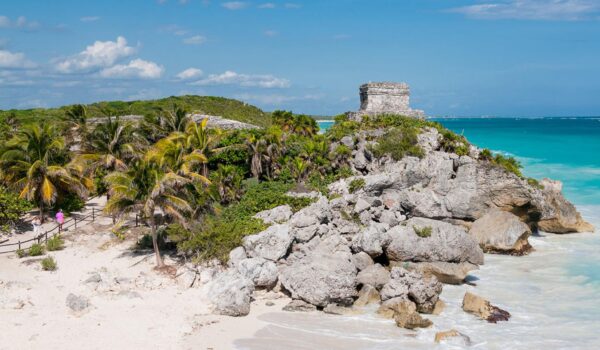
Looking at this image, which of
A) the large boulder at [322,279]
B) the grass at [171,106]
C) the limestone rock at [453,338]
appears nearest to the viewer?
the limestone rock at [453,338]

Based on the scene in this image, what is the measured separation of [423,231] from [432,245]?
2.30 ft

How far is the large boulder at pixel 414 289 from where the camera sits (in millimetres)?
17391

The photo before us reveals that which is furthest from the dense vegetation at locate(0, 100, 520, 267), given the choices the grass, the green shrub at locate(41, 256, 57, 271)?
the grass

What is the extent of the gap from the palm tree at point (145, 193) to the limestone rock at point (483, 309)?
403 inches

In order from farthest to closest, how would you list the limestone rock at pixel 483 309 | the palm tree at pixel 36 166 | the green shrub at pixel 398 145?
the green shrub at pixel 398 145 < the palm tree at pixel 36 166 < the limestone rock at pixel 483 309

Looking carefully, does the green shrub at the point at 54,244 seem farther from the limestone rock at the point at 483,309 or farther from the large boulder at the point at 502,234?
the large boulder at the point at 502,234

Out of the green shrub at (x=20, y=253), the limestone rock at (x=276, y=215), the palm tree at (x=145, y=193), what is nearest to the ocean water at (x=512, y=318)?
the palm tree at (x=145, y=193)

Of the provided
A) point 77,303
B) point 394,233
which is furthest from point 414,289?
point 77,303

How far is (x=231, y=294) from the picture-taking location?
17.2 meters

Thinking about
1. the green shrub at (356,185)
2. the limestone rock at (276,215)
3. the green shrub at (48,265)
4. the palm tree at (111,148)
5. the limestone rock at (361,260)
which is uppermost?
the palm tree at (111,148)

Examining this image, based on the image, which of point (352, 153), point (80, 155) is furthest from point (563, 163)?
point (80, 155)

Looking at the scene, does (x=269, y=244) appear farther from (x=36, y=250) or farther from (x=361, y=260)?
(x=36, y=250)

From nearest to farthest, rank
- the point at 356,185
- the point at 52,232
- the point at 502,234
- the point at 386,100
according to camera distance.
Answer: the point at 52,232 < the point at 502,234 < the point at 356,185 < the point at 386,100

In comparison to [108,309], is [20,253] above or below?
above
